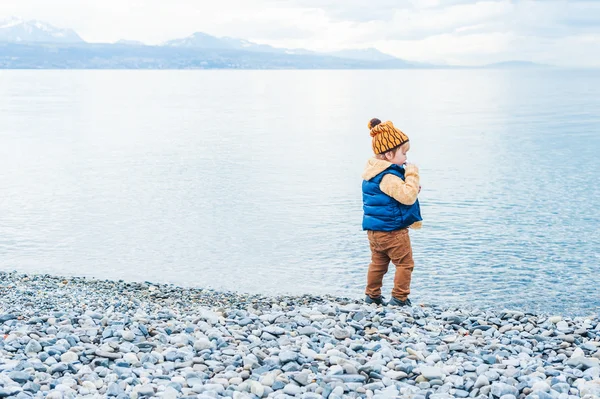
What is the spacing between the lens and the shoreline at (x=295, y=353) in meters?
6.15

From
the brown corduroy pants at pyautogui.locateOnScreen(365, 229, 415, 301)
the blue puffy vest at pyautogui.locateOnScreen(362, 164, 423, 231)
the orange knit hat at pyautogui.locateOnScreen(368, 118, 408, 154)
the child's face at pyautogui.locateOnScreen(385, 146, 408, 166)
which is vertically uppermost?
the orange knit hat at pyautogui.locateOnScreen(368, 118, 408, 154)

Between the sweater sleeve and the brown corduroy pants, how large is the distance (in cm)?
57

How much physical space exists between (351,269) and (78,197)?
1076 centimetres

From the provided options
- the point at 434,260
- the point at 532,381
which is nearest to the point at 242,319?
the point at 532,381

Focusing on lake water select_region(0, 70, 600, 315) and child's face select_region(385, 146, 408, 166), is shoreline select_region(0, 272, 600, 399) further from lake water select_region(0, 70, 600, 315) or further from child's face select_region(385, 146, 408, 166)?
lake water select_region(0, 70, 600, 315)

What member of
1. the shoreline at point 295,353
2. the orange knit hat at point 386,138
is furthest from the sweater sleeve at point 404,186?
the shoreline at point 295,353

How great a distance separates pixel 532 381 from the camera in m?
6.34

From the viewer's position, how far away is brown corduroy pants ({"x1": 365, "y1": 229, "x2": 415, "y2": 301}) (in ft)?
30.9

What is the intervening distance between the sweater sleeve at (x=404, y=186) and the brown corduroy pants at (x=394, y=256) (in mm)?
567

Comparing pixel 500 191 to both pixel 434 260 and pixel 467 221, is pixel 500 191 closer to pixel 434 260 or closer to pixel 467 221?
pixel 467 221

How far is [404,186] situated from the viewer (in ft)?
29.6

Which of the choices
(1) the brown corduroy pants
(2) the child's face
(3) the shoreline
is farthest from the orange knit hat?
(3) the shoreline

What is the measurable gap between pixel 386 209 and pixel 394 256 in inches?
26.7

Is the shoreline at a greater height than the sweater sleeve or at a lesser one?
lesser
